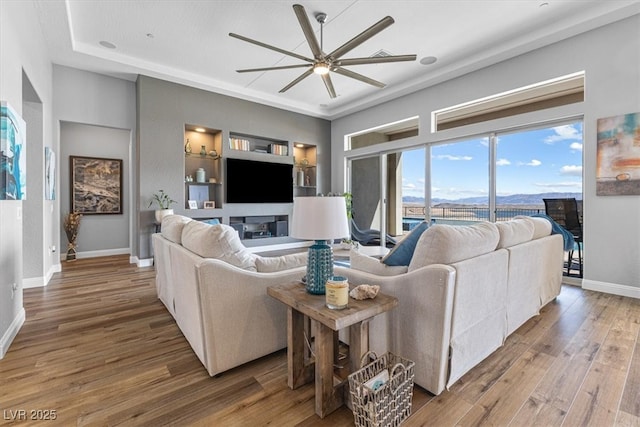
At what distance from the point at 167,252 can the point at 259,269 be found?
3.46 feet

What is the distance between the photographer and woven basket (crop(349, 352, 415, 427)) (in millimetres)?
1342

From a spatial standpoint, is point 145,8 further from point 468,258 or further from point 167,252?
point 468,258

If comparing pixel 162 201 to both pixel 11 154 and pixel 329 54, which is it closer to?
pixel 11 154

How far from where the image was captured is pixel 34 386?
1785mm

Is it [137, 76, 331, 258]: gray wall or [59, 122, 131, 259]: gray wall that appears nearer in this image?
[137, 76, 331, 258]: gray wall

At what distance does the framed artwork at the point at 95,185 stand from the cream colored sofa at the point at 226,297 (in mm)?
5062

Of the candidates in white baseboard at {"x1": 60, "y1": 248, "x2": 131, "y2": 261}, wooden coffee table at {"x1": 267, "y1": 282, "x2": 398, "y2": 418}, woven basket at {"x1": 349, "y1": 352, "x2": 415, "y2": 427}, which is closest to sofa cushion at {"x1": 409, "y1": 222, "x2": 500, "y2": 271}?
wooden coffee table at {"x1": 267, "y1": 282, "x2": 398, "y2": 418}

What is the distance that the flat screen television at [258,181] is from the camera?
238 inches

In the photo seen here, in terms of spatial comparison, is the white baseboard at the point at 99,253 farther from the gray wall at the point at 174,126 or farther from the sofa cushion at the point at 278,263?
the sofa cushion at the point at 278,263

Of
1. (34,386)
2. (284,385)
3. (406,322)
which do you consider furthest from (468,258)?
(34,386)

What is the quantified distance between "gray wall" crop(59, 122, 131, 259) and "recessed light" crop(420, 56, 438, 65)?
5.60 m

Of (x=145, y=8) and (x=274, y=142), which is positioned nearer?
(x=145, y=8)

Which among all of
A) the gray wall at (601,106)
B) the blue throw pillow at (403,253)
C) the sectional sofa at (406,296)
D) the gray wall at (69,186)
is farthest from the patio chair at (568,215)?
the gray wall at (69,186)

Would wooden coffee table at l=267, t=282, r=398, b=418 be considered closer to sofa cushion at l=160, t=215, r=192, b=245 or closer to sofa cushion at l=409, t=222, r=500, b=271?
sofa cushion at l=409, t=222, r=500, b=271
